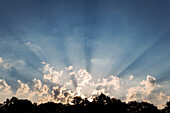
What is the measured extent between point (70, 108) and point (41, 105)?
1098 cm

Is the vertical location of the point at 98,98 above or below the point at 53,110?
above

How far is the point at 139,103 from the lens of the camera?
5353 centimetres

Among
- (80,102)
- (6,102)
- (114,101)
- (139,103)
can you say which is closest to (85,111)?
(80,102)

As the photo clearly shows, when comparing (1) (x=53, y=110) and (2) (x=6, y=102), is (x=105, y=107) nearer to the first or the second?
(1) (x=53, y=110)

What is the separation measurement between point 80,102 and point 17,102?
23.0 m

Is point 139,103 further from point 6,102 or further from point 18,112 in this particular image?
point 6,102

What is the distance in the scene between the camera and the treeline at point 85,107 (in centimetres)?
5194

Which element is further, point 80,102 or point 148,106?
→ point 80,102

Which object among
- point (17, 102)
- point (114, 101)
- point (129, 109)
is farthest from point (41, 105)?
point (129, 109)

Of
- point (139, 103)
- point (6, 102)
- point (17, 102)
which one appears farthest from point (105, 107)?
point (6, 102)

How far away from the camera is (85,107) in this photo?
54406 millimetres

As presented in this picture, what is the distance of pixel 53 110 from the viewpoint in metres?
54.5

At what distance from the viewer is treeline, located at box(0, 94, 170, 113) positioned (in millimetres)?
51938

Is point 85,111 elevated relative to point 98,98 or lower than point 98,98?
lower
